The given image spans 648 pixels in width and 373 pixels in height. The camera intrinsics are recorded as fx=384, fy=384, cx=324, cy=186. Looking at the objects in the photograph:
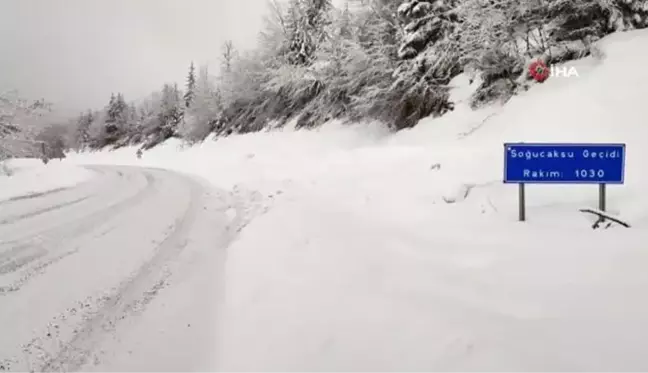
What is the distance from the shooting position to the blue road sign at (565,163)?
4530mm

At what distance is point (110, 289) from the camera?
3678 mm

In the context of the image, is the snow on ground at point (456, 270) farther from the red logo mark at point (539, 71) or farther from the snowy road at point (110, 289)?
the red logo mark at point (539, 71)

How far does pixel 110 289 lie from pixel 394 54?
1521 cm

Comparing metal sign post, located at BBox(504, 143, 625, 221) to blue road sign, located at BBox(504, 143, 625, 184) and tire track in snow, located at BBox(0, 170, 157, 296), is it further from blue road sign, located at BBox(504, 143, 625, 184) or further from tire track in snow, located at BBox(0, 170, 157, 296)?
tire track in snow, located at BBox(0, 170, 157, 296)

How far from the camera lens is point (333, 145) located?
17641 millimetres

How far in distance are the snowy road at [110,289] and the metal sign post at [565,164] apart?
12.5ft

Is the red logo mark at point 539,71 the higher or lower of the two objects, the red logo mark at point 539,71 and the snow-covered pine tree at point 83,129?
the lower

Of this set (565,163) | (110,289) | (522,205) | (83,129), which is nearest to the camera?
(110,289)

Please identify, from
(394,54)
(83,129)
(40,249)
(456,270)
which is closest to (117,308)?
(40,249)

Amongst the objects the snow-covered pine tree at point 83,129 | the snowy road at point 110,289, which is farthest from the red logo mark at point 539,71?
the snow-covered pine tree at point 83,129

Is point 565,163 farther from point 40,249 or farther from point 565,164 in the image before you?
point 40,249

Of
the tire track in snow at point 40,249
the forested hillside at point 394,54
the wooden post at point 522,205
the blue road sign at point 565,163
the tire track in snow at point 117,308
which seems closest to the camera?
the tire track in snow at point 117,308

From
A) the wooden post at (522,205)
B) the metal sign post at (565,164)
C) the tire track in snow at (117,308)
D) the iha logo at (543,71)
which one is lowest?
the tire track in snow at (117,308)

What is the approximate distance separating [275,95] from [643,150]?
79.9ft
